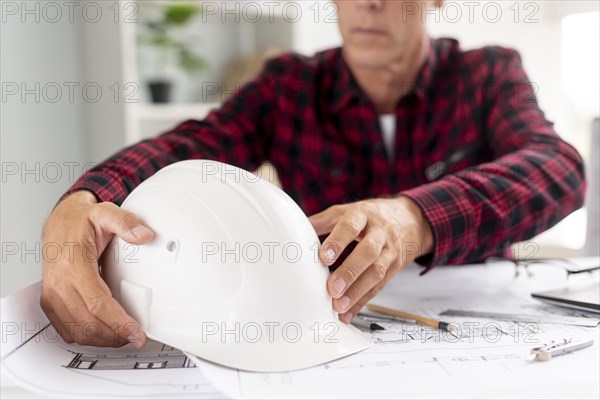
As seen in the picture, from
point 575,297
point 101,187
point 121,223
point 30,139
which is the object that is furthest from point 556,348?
point 30,139

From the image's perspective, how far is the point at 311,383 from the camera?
21.3 inches

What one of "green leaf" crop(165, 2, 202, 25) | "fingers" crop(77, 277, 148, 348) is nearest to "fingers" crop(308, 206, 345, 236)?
"fingers" crop(77, 277, 148, 348)

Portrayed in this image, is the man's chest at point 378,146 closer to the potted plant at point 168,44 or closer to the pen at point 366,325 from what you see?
the pen at point 366,325

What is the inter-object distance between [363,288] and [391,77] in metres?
0.70

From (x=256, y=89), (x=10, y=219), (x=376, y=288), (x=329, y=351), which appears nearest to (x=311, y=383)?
(x=329, y=351)

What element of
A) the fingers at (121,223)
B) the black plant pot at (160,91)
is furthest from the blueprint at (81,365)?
the black plant pot at (160,91)

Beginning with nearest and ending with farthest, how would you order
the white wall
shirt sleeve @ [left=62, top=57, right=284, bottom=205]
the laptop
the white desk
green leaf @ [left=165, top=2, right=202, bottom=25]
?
the white desk, the laptop, shirt sleeve @ [left=62, top=57, right=284, bottom=205], the white wall, green leaf @ [left=165, top=2, right=202, bottom=25]

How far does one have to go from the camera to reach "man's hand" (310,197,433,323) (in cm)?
63

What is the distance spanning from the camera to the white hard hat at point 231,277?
576 mm

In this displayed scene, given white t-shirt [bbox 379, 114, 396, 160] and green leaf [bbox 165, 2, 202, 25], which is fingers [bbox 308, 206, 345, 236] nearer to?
white t-shirt [bbox 379, 114, 396, 160]

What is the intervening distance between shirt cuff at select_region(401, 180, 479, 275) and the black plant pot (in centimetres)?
139

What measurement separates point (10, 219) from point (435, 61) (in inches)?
34.0

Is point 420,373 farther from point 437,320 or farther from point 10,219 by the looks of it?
point 10,219

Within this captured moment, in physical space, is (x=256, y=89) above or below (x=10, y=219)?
above
